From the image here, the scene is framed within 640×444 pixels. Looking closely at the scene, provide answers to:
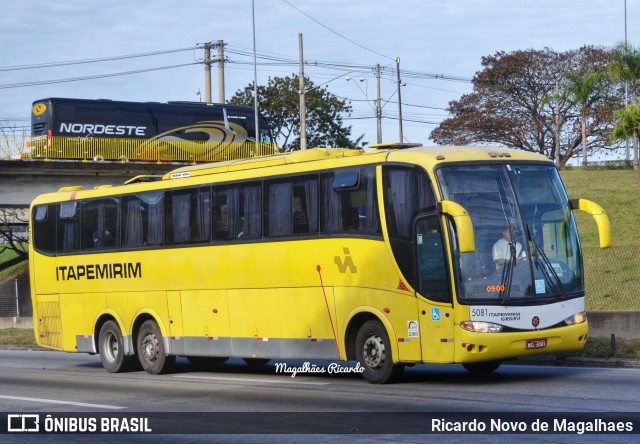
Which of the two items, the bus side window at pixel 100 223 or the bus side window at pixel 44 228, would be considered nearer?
the bus side window at pixel 100 223

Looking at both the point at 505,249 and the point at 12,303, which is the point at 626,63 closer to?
the point at 12,303

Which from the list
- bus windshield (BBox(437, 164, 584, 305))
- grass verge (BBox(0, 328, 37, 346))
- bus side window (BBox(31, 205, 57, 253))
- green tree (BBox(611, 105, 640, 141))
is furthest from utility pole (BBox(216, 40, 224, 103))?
bus windshield (BBox(437, 164, 584, 305))

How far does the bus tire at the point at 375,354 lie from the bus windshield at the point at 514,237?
1640mm

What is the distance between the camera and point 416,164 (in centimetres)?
1664

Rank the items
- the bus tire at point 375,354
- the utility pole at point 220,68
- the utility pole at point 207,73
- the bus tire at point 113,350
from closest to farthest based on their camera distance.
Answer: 1. the bus tire at point 375,354
2. the bus tire at point 113,350
3. the utility pole at point 220,68
4. the utility pole at point 207,73

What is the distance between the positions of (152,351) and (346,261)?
19.5ft

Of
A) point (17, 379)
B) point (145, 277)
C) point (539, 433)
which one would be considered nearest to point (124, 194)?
point (145, 277)

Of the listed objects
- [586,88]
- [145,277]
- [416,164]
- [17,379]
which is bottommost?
[17,379]

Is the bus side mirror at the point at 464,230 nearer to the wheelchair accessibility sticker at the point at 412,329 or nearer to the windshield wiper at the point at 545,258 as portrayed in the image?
the windshield wiper at the point at 545,258

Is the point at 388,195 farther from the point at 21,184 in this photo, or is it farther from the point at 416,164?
the point at 21,184

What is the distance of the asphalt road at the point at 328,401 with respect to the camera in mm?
12023

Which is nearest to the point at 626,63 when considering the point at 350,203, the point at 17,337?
the point at 17,337

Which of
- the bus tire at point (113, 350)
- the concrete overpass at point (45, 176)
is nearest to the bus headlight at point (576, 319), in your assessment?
the bus tire at point (113, 350)

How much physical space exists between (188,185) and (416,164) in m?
5.92
